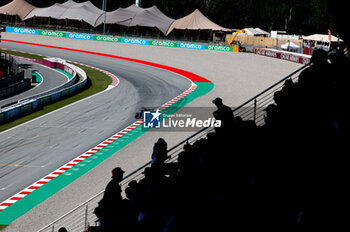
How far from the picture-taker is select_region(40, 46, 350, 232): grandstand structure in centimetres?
503

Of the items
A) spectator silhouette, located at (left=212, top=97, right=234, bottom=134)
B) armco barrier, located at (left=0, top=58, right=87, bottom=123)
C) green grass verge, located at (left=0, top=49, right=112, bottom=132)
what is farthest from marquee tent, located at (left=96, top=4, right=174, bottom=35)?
spectator silhouette, located at (left=212, top=97, right=234, bottom=134)

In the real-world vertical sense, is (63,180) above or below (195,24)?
below

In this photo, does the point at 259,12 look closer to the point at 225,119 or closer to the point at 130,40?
the point at 130,40

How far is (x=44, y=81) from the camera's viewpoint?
111 ft

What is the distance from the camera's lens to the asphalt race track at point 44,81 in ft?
90.2

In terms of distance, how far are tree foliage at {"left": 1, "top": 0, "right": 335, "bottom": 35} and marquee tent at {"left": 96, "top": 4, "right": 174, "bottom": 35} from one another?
26.0m

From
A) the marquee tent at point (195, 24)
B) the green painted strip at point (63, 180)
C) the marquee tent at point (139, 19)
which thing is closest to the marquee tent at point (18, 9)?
the marquee tent at point (139, 19)

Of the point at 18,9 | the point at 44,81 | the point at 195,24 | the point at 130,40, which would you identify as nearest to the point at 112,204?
the point at 44,81

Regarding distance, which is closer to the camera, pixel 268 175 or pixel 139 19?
pixel 268 175

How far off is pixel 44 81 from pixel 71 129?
52.4ft

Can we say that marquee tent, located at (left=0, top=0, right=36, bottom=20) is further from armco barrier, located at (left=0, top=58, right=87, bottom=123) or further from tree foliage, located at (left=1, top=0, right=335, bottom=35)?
armco barrier, located at (left=0, top=58, right=87, bottom=123)

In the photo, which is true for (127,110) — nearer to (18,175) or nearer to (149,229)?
(18,175)

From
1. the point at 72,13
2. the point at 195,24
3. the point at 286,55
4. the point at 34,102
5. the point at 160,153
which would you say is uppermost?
the point at 72,13

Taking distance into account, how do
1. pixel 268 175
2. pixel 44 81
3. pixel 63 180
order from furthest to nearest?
pixel 44 81 < pixel 63 180 < pixel 268 175
